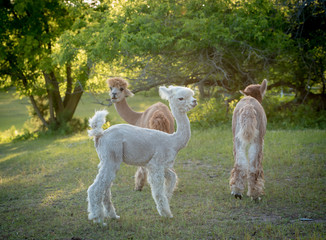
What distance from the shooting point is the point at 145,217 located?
505cm

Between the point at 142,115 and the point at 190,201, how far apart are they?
212 centimetres

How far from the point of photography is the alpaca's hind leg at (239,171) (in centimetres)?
570

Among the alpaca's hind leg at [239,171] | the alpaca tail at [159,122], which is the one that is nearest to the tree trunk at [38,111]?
the alpaca tail at [159,122]

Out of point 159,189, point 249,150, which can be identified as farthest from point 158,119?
point 159,189

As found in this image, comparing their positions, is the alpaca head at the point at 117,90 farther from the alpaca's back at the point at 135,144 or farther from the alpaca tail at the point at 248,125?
the alpaca tail at the point at 248,125

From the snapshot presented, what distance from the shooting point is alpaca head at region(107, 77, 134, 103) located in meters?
7.08

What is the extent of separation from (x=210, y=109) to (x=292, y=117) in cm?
329

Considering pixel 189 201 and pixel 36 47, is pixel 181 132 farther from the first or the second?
pixel 36 47

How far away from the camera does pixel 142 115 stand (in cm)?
704

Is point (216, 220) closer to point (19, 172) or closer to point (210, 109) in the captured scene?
point (19, 172)

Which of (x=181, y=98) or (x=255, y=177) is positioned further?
(x=255, y=177)

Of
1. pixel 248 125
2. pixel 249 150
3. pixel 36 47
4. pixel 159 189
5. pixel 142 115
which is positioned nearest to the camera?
pixel 159 189

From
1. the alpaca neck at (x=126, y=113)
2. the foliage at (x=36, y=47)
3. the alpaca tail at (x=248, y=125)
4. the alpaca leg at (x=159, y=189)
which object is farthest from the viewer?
the foliage at (x=36, y=47)

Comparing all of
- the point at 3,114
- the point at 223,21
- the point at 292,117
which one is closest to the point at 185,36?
the point at 223,21
